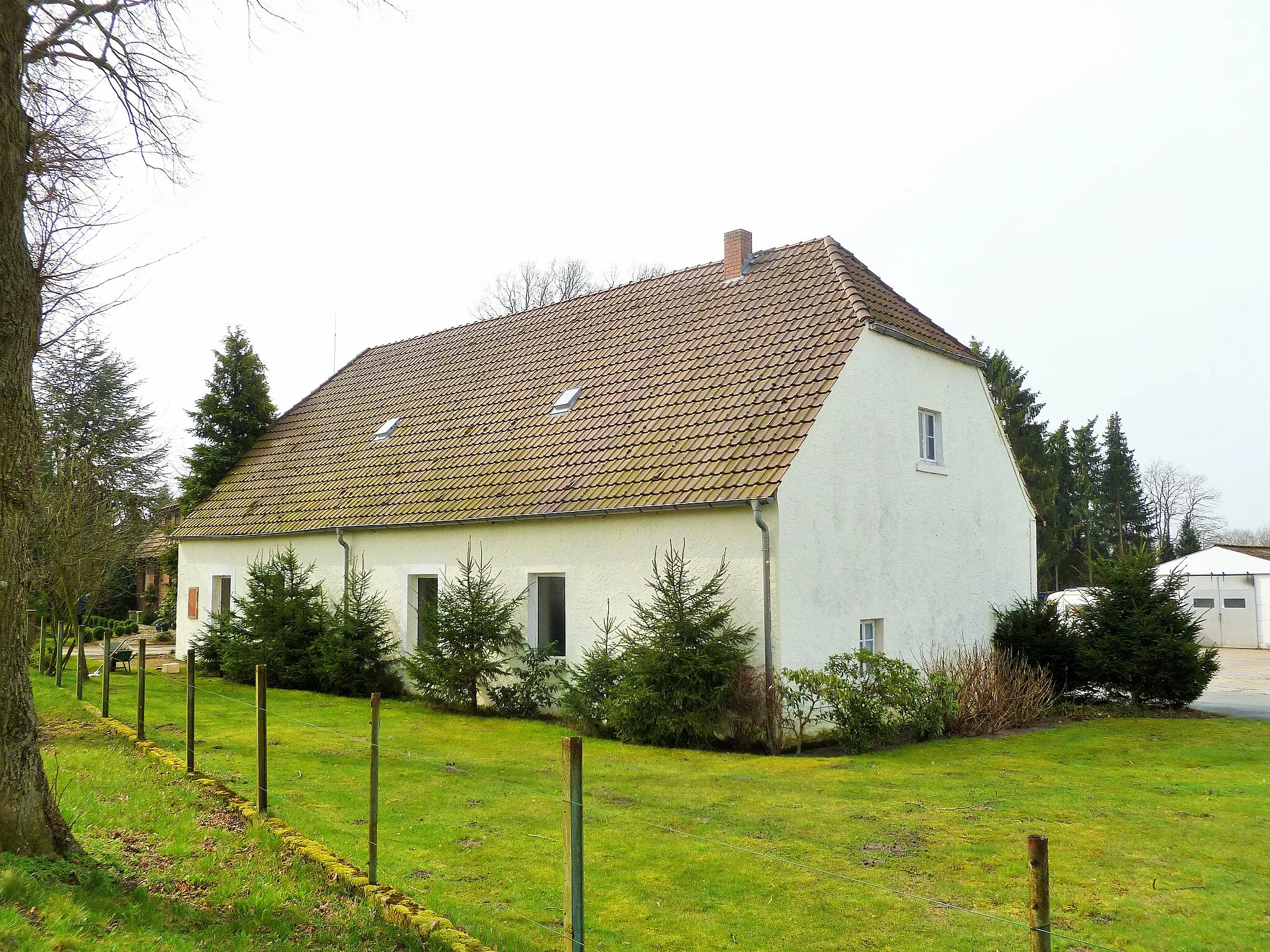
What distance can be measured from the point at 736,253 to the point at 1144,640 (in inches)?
394

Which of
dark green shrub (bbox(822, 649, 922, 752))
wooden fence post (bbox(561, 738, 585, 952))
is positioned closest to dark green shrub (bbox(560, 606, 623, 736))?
dark green shrub (bbox(822, 649, 922, 752))

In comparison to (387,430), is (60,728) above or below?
below

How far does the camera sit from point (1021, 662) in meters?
17.4

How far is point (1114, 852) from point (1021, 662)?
10.3m

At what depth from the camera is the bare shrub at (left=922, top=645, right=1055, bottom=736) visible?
47.5ft

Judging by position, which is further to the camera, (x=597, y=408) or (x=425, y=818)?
(x=597, y=408)

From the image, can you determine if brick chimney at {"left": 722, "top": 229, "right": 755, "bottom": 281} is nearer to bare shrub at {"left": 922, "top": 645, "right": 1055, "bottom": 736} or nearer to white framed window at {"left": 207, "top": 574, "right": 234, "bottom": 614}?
bare shrub at {"left": 922, "top": 645, "right": 1055, "bottom": 736}

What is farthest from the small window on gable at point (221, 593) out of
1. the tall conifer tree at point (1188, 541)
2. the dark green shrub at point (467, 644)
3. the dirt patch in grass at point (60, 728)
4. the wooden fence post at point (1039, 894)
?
the tall conifer tree at point (1188, 541)

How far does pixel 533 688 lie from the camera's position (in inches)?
593

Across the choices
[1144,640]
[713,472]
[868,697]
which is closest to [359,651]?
[713,472]

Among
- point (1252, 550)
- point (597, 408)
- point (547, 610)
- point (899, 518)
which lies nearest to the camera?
point (899, 518)

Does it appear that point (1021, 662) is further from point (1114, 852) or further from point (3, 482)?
point (3, 482)

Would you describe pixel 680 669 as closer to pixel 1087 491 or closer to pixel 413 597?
pixel 413 597

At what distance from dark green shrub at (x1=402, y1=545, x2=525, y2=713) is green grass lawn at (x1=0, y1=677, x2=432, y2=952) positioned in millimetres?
6816
